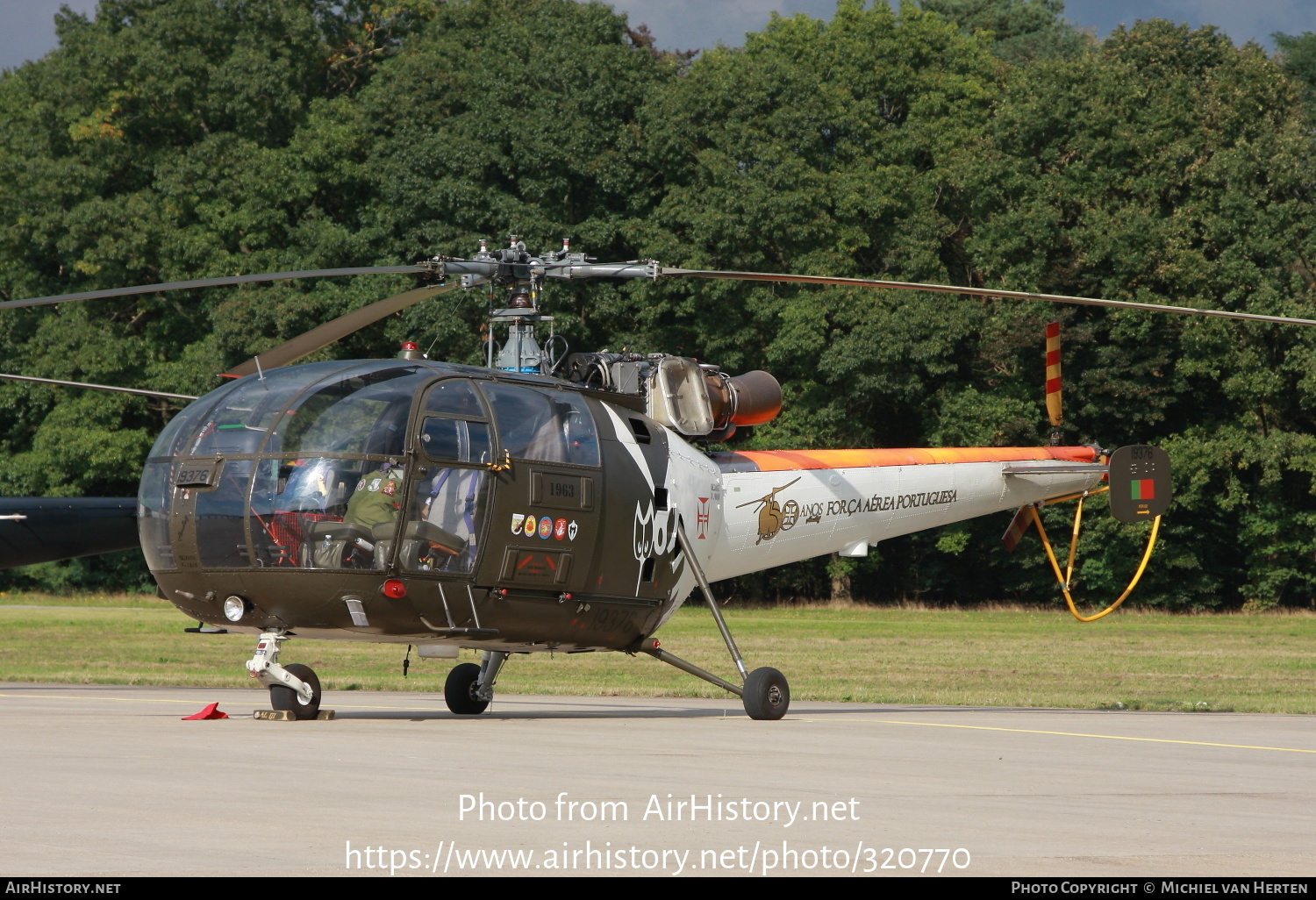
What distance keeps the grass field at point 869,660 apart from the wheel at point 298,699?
6.78 meters

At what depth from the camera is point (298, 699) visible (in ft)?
42.1

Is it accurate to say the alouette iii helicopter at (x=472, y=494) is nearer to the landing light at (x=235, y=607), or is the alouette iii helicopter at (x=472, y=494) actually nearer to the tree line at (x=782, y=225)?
the landing light at (x=235, y=607)

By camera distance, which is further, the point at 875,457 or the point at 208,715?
the point at 875,457

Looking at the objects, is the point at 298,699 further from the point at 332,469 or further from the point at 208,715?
the point at 332,469

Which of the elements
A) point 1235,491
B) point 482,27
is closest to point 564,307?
point 482,27

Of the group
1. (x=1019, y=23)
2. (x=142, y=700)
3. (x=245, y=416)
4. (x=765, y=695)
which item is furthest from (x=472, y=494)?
(x=1019, y=23)

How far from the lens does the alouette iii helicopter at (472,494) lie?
458 inches

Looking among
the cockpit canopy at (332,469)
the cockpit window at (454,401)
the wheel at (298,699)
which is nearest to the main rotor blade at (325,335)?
the cockpit canopy at (332,469)

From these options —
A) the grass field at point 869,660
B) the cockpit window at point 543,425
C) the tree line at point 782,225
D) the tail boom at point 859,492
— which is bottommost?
the grass field at point 869,660

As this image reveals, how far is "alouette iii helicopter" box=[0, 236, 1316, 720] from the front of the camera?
38.1 ft

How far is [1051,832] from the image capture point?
277 inches

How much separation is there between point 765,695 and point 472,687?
295 cm

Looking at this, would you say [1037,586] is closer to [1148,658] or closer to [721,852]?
[1148,658]

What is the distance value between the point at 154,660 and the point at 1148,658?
1749 cm
